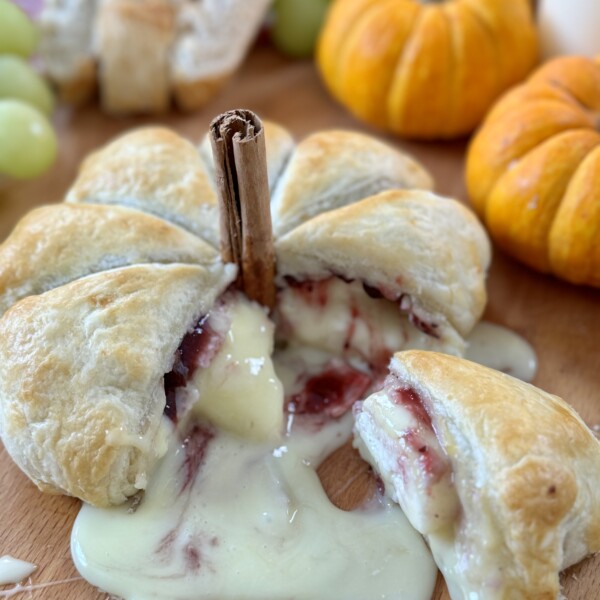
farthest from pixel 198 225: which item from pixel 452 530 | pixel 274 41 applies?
pixel 274 41

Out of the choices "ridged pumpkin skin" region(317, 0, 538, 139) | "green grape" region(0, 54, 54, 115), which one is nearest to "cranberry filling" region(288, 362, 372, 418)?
"ridged pumpkin skin" region(317, 0, 538, 139)

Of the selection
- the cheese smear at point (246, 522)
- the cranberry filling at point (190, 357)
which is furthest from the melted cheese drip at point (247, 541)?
the cranberry filling at point (190, 357)

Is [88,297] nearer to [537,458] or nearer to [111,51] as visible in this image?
[537,458]

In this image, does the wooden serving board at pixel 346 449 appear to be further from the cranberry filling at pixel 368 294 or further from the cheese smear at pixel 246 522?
the cranberry filling at pixel 368 294

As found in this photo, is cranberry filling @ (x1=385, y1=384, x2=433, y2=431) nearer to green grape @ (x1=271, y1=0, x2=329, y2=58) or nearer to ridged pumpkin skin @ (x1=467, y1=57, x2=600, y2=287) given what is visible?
ridged pumpkin skin @ (x1=467, y1=57, x2=600, y2=287)

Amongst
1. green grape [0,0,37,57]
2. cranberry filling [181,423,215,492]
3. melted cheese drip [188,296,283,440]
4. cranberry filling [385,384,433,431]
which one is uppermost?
green grape [0,0,37,57]

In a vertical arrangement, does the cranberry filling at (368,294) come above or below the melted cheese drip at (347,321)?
above
